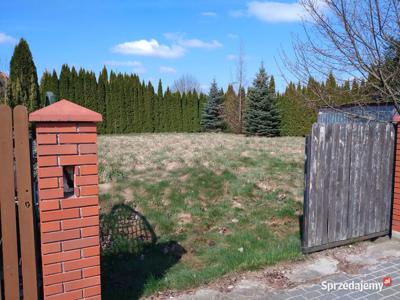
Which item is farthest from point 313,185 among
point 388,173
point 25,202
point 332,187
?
point 25,202

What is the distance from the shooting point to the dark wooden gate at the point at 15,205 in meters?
2.20

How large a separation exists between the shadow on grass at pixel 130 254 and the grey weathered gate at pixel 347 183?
170cm

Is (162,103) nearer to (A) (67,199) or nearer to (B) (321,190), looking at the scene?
(B) (321,190)

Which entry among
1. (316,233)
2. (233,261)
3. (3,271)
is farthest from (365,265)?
(3,271)

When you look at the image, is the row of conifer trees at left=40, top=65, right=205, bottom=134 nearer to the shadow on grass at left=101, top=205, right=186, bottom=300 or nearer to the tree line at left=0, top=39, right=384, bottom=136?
the tree line at left=0, top=39, right=384, bottom=136

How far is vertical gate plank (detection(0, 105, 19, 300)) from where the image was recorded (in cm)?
219

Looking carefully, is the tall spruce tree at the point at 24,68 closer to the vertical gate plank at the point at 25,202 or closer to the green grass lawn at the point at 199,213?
the green grass lawn at the point at 199,213

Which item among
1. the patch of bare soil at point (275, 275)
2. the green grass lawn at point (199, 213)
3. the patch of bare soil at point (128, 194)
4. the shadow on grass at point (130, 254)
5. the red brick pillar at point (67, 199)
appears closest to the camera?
the red brick pillar at point (67, 199)

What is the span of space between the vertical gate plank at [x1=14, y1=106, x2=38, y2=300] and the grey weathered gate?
2833 mm

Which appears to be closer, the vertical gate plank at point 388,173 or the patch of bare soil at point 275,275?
the patch of bare soil at point 275,275

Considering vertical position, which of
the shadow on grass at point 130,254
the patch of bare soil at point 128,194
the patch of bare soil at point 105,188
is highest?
the patch of bare soil at point 105,188

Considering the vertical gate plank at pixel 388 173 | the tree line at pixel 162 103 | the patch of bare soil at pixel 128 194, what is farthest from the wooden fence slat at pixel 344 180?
the tree line at pixel 162 103

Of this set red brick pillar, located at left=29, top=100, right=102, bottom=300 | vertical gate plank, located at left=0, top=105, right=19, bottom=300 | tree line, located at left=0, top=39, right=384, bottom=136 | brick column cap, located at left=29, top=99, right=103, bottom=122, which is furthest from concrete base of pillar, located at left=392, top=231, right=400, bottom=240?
tree line, located at left=0, top=39, right=384, bottom=136

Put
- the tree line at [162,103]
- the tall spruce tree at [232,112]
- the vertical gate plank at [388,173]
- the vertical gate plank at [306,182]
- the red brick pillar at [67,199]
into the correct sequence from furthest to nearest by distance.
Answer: the tall spruce tree at [232,112], the tree line at [162,103], the vertical gate plank at [388,173], the vertical gate plank at [306,182], the red brick pillar at [67,199]
